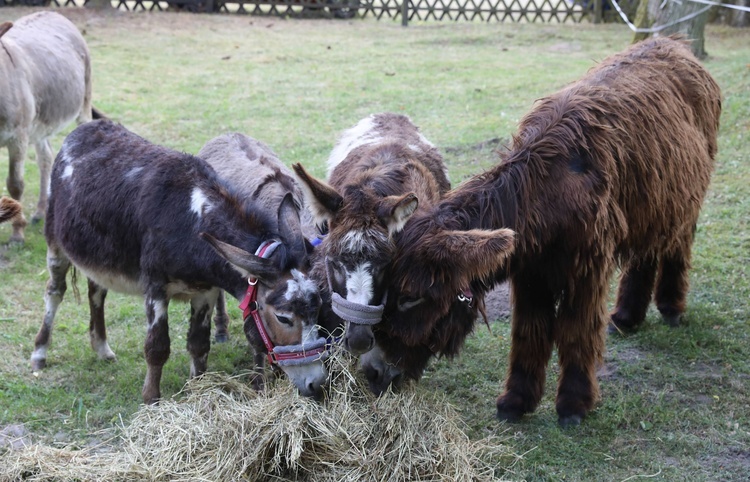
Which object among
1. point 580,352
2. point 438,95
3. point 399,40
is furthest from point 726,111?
point 399,40

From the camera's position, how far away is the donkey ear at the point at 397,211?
3844 millimetres

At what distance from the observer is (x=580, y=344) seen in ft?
14.7

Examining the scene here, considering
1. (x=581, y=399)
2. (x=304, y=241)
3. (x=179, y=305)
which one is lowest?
(x=179, y=305)

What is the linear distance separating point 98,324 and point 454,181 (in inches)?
174

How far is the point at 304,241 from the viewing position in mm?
4480

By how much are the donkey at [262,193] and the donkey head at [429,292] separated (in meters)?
0.44

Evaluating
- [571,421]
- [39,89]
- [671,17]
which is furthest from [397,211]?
[671,17]

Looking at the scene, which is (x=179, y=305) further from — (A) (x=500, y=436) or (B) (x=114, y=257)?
(A) (x=500, y=436)

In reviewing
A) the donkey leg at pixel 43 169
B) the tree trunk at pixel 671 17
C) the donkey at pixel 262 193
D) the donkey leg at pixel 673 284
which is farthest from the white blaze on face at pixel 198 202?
the tree trunk at pixel 671 17

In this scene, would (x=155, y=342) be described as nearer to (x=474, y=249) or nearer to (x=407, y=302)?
(x=407, y=302)

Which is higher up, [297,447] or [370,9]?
[370,9]

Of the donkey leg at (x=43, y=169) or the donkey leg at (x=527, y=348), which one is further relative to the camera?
the donkey leg at (x=43, y=169)

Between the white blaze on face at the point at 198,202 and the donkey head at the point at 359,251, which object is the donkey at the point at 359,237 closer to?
the donkey head at the point at 359,251

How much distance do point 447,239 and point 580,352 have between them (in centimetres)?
128
